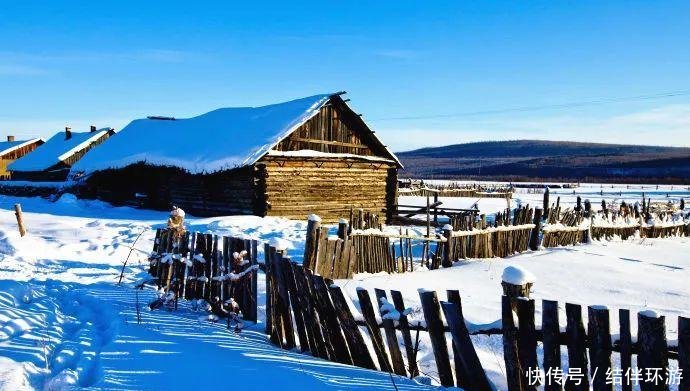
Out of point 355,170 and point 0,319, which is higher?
point 355,170

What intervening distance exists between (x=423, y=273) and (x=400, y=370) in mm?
5760

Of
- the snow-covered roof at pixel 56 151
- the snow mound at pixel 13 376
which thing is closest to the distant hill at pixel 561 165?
the snow-covered roof at pixel 56 151

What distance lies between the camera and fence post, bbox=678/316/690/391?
9.95 feet

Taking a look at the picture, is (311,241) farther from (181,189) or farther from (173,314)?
(181,189)

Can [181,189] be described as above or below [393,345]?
above

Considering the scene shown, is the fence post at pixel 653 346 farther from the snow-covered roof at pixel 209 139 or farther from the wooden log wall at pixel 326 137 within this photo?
the wooden log wall at pixel 326 137

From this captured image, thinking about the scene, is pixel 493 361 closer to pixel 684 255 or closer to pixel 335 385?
pixel 335 385

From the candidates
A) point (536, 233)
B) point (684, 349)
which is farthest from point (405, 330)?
point (536, 233)

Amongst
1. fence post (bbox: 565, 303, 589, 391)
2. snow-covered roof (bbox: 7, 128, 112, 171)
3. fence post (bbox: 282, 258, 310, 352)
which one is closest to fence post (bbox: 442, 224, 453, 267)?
fence post (bbox: 282, 258, 310, 352)

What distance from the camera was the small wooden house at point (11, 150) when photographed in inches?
2213

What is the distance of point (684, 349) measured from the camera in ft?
9.97

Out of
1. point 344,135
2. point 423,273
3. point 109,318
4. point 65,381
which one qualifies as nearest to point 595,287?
point 423,273

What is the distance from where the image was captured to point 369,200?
22.7 metres

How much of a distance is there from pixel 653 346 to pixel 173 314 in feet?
15.6
